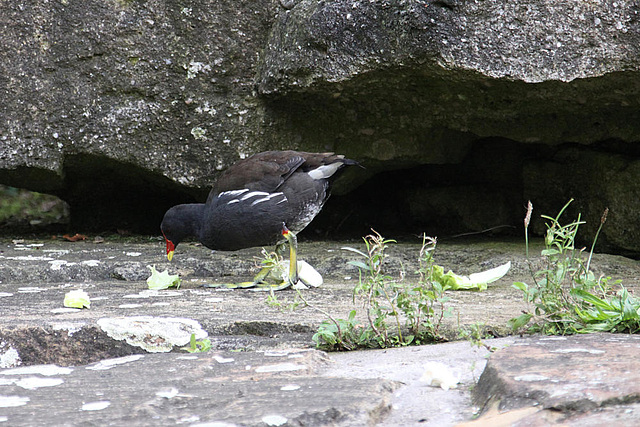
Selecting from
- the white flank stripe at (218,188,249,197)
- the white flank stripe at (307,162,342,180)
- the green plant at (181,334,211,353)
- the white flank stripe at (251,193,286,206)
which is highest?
the white flank stripe at (307,162,342,180)

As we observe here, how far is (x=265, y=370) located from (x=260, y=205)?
222 cm

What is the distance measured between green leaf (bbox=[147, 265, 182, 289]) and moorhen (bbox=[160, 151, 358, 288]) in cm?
42

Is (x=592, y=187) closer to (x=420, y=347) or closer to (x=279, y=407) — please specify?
(x=420, y=347)

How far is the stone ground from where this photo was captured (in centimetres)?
142

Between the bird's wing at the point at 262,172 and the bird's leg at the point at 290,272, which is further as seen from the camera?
the bird's wing at the point at 262,172

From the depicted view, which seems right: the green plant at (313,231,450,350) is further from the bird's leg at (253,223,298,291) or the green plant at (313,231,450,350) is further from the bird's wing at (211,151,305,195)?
the bird's wing at (211,151,305,195)

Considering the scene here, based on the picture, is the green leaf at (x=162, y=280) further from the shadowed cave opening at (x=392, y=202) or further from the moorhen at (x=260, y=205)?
the shadowed cave opening at (x=392, y=202)

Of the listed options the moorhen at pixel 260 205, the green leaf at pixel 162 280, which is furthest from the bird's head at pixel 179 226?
the green leaf at pixel 162 280

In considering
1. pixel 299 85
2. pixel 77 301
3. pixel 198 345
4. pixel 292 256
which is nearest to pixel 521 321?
pixel 198 345

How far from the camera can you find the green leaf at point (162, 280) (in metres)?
3.57

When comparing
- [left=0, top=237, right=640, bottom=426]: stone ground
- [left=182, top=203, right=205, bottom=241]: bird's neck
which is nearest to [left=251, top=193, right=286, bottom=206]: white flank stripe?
[left=182, top=203, right=205, bottom=241]: bird's neck

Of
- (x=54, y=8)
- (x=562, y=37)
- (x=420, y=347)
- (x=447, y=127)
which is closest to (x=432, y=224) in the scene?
(x=447, y=127)

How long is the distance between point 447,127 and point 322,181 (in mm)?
993

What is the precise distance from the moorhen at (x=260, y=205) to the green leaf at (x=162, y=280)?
42 cm
